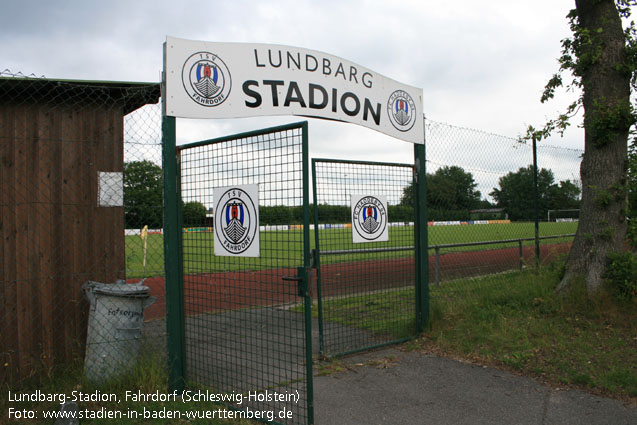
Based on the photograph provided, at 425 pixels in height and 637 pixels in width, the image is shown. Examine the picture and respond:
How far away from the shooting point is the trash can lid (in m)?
4.57

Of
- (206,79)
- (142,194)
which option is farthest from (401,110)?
(142,194)

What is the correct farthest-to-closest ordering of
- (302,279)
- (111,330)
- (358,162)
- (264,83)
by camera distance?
(358,162)
(264,83)
(111,330)
(302,279)

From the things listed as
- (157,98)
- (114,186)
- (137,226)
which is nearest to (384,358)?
(137,226)

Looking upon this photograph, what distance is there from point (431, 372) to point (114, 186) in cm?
402

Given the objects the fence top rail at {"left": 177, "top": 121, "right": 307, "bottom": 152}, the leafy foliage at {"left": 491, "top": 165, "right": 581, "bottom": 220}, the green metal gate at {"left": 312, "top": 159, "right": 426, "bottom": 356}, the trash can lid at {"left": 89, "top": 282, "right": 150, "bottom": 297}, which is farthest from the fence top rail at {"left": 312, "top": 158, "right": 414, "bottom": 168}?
the leafy foliage at {"left": 491, "top": 165, "right": 581, "bottom": 220}

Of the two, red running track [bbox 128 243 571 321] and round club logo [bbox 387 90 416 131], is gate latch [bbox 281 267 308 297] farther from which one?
round club logo [bbox 387 90 416 131]

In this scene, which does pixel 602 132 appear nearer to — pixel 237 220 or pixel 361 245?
pixel 361 245

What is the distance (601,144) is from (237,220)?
565 cm

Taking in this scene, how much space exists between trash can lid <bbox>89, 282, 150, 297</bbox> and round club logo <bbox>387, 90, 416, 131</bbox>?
380 centimetres

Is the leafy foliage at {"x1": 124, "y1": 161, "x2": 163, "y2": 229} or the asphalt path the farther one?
the leafy foliage at {"x1": 124, "y1": 161, "x2": 163, "y2": 229}

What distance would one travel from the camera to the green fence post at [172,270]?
15.1 feet

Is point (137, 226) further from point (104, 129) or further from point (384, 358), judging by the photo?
point (384, 358)

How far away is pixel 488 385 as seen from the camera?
4855 millimetres

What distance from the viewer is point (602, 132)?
6.84 metres
